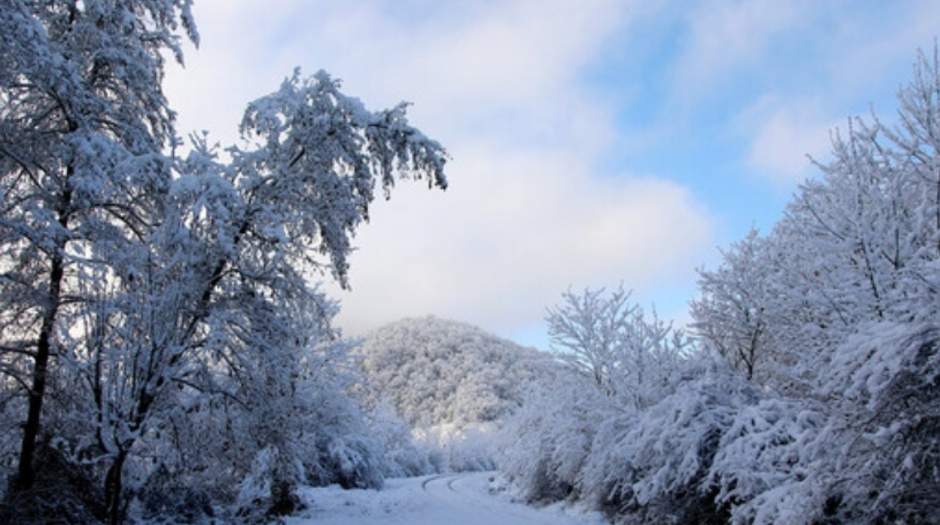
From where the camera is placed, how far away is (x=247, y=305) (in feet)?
32.5

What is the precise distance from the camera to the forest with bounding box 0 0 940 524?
720 centimetres

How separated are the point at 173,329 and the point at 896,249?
974 cm

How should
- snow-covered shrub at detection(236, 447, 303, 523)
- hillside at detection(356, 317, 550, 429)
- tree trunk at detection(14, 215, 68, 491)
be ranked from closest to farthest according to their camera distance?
1. tree trunk at detection(14, 215, 68, 491)
2. snow-covered shrub at detection(236, 447, 303, 523)
3. hillside at detection(356, 317, 550, 429)

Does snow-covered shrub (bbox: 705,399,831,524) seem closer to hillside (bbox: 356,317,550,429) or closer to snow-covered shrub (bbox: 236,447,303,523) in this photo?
snow-covered shrub (bbox: 236,447,303,523)

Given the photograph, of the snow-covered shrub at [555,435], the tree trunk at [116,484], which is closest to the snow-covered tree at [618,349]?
the snow-covered shrub at [555,435]

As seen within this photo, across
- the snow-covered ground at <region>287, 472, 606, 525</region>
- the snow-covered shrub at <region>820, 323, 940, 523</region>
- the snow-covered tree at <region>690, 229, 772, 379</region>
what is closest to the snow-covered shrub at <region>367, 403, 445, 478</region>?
the snow-covered ground at <region>287, 472, 606, 525</region>

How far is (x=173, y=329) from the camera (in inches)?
292

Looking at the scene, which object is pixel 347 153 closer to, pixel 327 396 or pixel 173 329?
pixel 173 329

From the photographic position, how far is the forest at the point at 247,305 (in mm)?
7203

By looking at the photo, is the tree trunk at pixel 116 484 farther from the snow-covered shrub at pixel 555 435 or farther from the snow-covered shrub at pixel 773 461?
the snow-covered shrub at pixel 555 435

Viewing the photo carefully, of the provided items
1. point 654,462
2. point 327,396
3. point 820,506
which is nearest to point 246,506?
point 327,396

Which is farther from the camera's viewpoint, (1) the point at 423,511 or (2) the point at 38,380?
(1) the point at 423,511

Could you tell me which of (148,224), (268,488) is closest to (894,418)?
(148,224)

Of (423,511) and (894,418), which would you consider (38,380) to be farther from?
(423,511)
